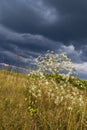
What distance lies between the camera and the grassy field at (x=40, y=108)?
6.21 metres

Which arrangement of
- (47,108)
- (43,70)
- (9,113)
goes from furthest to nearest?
1. (43,70)
2. (47,108)
3. (9,113)

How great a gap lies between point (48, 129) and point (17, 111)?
2.87ft

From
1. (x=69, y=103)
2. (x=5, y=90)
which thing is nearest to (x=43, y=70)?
(x=5, y=90)

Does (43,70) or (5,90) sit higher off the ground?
(43,70)

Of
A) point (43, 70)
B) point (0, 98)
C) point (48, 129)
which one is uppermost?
point (43, 70)

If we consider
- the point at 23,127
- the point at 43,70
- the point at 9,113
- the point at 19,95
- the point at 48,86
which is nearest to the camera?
the point at 23,127

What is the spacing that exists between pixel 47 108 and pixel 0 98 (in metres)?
1.21

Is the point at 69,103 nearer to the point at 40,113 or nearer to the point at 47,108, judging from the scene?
the point at 47,108

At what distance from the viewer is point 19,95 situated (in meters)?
8.87

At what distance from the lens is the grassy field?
6207mm

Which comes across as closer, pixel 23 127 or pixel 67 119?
pixel 23 127

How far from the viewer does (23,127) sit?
237 inches

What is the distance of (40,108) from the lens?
Result: 24.7 ft

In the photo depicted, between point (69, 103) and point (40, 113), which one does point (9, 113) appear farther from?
point (69, 103)
